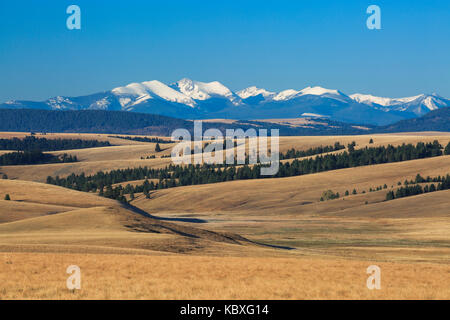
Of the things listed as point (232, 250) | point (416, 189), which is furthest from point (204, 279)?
point (416, 189)

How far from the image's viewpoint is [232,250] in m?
62.4

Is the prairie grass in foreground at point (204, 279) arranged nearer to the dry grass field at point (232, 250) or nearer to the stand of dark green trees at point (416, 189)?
the dry grass field at point (232, 250)

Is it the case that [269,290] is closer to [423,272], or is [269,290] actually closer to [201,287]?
[201,287]

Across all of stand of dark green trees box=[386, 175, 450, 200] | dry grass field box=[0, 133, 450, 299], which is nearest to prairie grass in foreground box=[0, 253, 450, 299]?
dry grass field box=[0, 133, 450, 299]

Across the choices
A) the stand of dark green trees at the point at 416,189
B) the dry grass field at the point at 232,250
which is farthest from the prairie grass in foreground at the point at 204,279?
the stand of dark green trees at the point at 416,189

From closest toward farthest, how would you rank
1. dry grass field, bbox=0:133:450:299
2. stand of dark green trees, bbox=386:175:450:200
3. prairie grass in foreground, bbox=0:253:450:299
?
prairie grass in foreground, bbox=0:253:450:299 < dry grass field, bbox=0:133:450:299 < stand of dark green trees, bbox=386:175:450:200

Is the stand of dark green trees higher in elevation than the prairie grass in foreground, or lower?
lower

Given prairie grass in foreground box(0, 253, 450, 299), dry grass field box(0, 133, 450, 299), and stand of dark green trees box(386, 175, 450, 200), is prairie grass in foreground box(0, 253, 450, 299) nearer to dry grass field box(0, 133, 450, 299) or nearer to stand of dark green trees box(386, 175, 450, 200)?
dry grass field box(0, 133, 450, 299)

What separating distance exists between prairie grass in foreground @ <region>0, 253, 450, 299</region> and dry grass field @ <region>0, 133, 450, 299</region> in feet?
0.21

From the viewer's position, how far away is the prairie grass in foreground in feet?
102

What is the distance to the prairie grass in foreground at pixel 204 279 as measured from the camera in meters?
31.1
